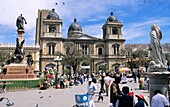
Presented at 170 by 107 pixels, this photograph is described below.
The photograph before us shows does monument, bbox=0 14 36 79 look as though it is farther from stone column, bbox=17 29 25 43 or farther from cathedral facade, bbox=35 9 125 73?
cathedral facade, bbox=35 9 125 73

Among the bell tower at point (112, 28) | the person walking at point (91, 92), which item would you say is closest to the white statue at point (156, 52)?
the person walking at point (91, 92)

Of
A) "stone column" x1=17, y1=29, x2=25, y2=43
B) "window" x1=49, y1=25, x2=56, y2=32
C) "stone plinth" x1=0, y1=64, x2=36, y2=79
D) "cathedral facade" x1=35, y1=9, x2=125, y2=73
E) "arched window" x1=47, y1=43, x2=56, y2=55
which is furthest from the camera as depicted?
"window" x1=49, y1=25, x2=56, y2=32

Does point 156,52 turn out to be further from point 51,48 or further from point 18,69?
point 51,48

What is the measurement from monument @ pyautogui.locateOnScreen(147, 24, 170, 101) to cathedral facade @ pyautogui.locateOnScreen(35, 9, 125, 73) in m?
51.6

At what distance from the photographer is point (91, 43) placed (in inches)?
2427

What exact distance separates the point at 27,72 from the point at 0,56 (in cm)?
2921

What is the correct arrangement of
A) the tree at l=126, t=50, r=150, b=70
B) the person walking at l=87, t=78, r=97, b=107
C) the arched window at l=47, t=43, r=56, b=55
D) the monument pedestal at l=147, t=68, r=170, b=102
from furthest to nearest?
the arched window at l=47, t=43, r=56, b=55 < the tree at l=126, t=50, r=150, b=70 < the person walking at l=87, t=78, r=97, b=107 < the monument pedestal at l=147, t=68, r=170, b=102

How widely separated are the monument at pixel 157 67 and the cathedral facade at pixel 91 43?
51.6 metres

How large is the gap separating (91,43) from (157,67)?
5511cm

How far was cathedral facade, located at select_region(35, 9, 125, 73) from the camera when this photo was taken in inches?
2286

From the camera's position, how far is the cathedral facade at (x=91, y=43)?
58.1 metres

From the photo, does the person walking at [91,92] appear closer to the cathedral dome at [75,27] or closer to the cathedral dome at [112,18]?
the cathedral dome at [112,18]

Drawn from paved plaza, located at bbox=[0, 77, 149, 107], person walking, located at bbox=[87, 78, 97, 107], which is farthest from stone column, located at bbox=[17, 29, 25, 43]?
person walking, located at bbox=[87, 78, 97, 107]

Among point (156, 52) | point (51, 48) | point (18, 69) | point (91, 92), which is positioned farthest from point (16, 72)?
point (51, 48)
